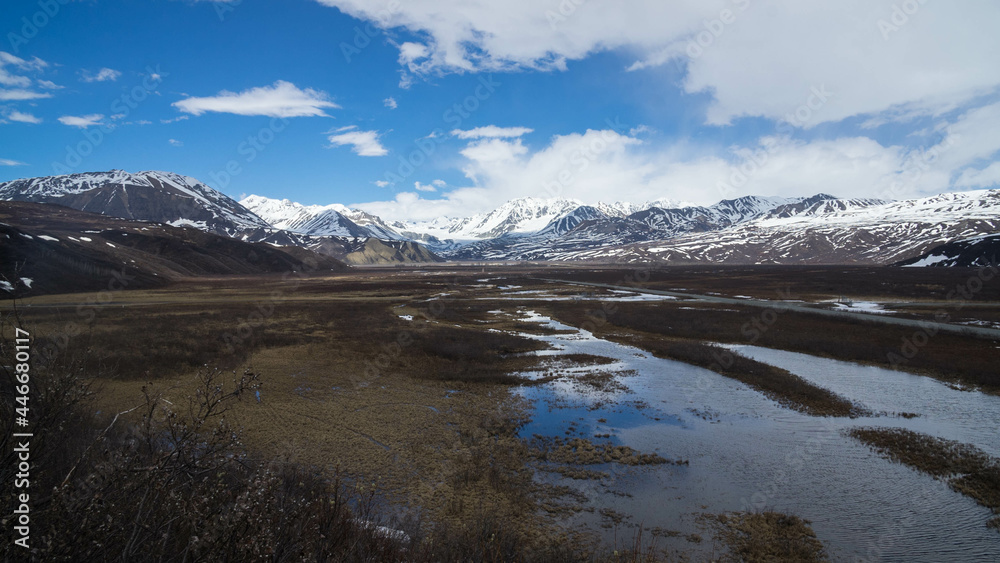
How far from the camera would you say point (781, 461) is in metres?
15.3

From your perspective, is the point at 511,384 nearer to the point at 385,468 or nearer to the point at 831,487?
the point at 385,468

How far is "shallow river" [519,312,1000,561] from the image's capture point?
11359 mm

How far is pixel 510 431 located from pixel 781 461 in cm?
928

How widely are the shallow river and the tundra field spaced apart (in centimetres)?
11

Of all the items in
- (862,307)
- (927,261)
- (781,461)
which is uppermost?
(927,261)

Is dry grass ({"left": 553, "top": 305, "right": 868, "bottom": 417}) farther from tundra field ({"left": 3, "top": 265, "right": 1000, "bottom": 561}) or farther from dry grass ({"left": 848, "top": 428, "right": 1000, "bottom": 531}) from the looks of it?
dry grass ({"left": 848, "top": 428, "right": 1000, "bottom": 531})

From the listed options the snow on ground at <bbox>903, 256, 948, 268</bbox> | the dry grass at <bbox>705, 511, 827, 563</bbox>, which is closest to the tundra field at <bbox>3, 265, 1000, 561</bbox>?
the dry grass at <bbox>705, 511, 827, 563</bbox>

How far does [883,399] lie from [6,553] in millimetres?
29211

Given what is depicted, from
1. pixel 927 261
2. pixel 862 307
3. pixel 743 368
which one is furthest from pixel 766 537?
pixel 927 261

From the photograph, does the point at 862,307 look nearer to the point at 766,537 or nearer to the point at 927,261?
the point at 766,537

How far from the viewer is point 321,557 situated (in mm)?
6051

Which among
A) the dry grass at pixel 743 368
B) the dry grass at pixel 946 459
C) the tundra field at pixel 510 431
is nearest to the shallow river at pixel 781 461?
the tundra field at pixel 510 431

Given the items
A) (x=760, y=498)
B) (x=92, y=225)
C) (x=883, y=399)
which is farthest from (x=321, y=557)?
(x=92, y=225)

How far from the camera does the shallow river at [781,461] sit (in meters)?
11.4
